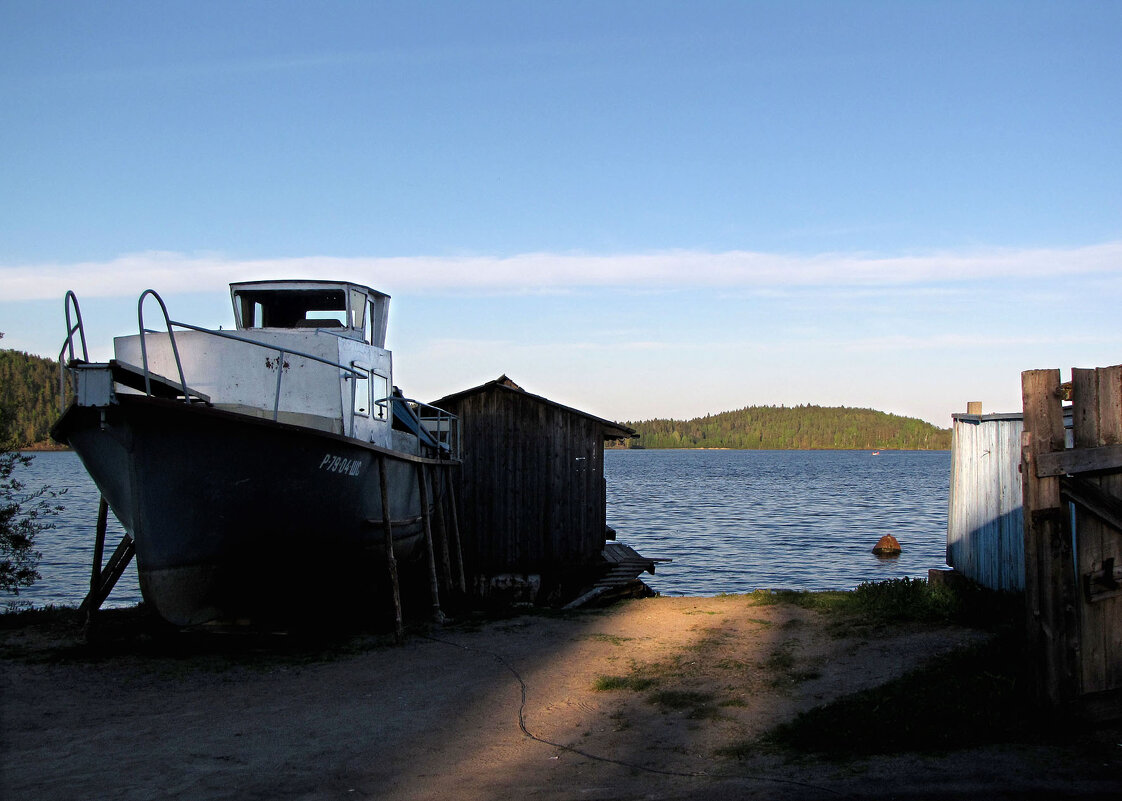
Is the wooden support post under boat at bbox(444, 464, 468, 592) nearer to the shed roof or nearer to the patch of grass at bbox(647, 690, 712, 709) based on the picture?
the shed roof

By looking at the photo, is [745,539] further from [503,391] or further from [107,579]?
[107,579]

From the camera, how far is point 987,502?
1188cm

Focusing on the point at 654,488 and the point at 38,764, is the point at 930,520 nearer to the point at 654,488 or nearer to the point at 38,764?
the point at 654,488

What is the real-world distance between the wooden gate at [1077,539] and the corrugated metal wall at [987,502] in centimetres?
349

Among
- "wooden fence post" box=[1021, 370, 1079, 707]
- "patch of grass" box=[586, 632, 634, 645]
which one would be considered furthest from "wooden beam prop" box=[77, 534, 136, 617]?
"wooden fence post" box=[1021, 370, 1079, 707]

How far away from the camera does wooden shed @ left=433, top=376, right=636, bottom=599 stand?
17719 millimetres

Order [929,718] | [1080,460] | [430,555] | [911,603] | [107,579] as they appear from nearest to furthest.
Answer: [1080,460]
[929,718]
[911,603]
[107,579]
[430,555]

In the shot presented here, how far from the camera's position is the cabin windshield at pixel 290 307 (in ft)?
46.6

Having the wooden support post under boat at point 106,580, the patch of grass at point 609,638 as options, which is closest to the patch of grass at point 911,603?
the patch of grass at point 609,638

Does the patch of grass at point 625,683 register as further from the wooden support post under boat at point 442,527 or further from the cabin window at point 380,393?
the cabin window at point 380,393

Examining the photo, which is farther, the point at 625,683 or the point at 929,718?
the point at 625,683

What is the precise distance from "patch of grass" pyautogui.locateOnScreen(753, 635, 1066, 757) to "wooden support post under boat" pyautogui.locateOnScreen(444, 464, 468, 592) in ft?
32.5

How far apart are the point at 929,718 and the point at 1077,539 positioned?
172 centimetres

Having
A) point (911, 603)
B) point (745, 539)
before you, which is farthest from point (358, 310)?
point (745, 539)
